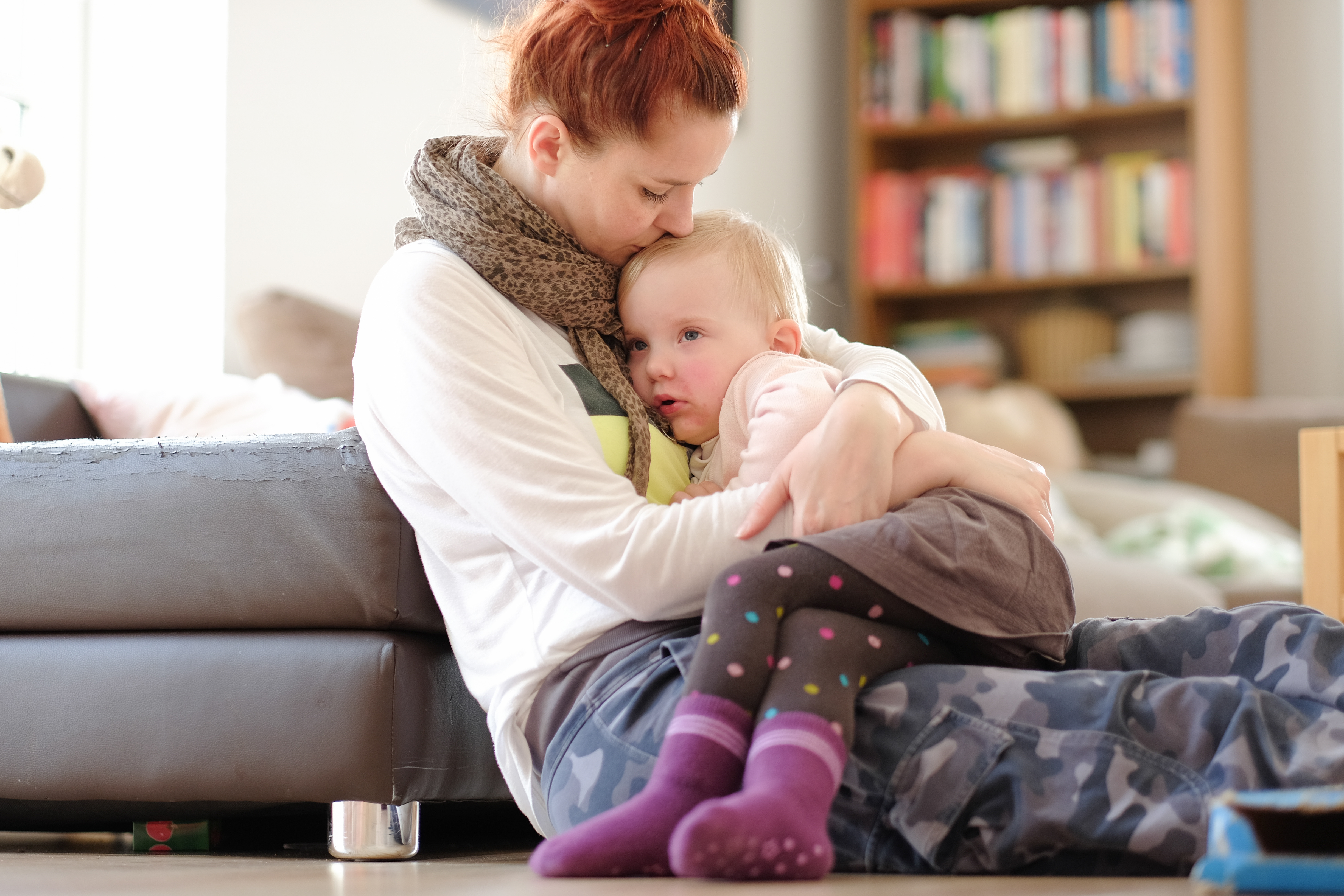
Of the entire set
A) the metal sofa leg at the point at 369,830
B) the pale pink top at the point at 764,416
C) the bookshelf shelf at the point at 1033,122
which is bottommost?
the metal sofa leg at the point at 369,830

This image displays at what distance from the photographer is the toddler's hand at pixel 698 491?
3.88ft

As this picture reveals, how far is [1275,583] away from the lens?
259cm

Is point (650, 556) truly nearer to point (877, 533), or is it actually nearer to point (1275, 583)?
point (877, 533)

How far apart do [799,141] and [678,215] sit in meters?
2.79

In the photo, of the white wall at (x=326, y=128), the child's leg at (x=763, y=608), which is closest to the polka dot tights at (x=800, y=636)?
the child's leg at (x=763, y=608)

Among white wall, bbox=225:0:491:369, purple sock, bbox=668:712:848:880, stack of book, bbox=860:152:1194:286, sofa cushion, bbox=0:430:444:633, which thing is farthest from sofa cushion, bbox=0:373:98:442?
stack of book, bbox=860:152:1194:286

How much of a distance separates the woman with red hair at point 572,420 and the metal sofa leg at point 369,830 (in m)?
0.12

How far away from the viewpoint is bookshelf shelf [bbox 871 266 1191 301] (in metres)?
3.71

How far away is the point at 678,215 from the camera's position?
125 centimetres

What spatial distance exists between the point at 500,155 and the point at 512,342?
0.23 metres

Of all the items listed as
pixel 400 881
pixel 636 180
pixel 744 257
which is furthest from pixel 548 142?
pixel 400 881

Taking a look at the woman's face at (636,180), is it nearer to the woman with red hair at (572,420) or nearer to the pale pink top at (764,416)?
the woman with red hair at (572,420)

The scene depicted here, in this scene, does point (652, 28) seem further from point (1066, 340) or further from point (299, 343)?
point (1066, 340)

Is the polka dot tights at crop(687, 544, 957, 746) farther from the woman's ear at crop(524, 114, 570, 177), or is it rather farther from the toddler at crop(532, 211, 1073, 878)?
the woman's ear at crop(524, 114, 570, 177)
